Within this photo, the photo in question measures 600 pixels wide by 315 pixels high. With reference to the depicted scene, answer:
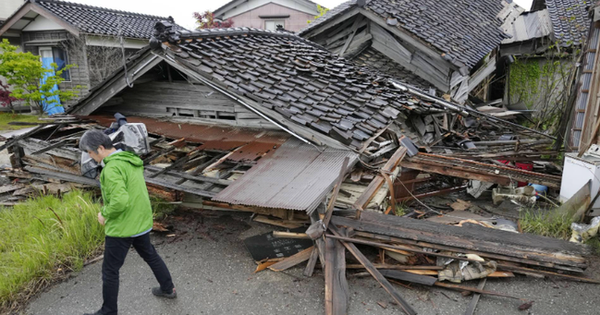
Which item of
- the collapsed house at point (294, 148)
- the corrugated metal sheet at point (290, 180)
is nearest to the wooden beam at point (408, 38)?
the collapsed house at point (294, 148)

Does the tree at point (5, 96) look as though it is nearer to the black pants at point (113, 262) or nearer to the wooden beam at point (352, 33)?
the wooden beam at point (352, 33)

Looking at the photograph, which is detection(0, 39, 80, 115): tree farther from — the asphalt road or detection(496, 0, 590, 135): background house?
detection(496, 0, 590, 135): background house

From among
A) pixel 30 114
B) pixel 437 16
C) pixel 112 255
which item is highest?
pixel 437 16

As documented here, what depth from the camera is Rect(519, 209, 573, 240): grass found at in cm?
516

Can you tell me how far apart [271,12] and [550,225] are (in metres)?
23.7

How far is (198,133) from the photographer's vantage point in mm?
6914

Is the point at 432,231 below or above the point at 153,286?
above

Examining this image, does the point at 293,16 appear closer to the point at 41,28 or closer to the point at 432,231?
the point at 41,28

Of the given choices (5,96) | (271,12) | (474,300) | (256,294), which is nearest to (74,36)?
(5,96)

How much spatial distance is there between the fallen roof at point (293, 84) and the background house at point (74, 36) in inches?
536

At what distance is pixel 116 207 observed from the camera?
3.56 m

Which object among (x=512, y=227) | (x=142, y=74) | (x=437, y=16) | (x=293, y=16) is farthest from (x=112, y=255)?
(x=293, y=16)

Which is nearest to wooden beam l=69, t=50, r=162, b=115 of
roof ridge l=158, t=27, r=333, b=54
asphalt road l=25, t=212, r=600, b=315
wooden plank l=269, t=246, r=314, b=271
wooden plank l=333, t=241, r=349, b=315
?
roof ridge l=158, t=27, r=333, b=54

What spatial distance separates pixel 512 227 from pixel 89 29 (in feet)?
64.7
